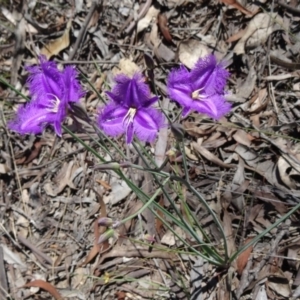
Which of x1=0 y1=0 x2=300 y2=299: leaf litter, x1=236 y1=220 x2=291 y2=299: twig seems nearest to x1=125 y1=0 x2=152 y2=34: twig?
x1=0 y1=0 x2=300 y2=299: leaf litter

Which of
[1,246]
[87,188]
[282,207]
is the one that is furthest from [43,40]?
[282,207]

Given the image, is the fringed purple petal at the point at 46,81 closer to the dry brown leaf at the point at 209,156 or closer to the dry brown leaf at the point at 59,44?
the dry brown leaf at the point at 209,156

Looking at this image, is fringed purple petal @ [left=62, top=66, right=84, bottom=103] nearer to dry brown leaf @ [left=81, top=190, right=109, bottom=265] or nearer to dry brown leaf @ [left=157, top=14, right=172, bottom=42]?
dry brown leaf @ [left=81, top=190, right=109, bottom=265]

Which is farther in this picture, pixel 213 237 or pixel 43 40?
pixel 43 40

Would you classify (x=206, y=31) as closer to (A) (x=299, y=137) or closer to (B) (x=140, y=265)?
(A) (x=299, y=137)

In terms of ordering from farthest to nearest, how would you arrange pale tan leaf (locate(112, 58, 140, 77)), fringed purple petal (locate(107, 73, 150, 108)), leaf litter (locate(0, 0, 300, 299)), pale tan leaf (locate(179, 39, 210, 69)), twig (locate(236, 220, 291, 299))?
pale tan leaf (locate(112, 58, 140, 77)), pale tan leaf (locate(179, 39, 210, 69)), leaf litter (locate(0, 0, 300, 299)), twig (locate(236, 220, 291, 299)), fringed purple petal (locate(107, 73, 150, 108))

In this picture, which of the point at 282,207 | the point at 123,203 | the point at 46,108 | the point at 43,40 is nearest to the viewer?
the point at 46,108

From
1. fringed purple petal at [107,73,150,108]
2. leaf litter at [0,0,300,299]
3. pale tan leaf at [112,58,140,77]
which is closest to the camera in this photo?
fringed purple petal at [107,73,150,108]
